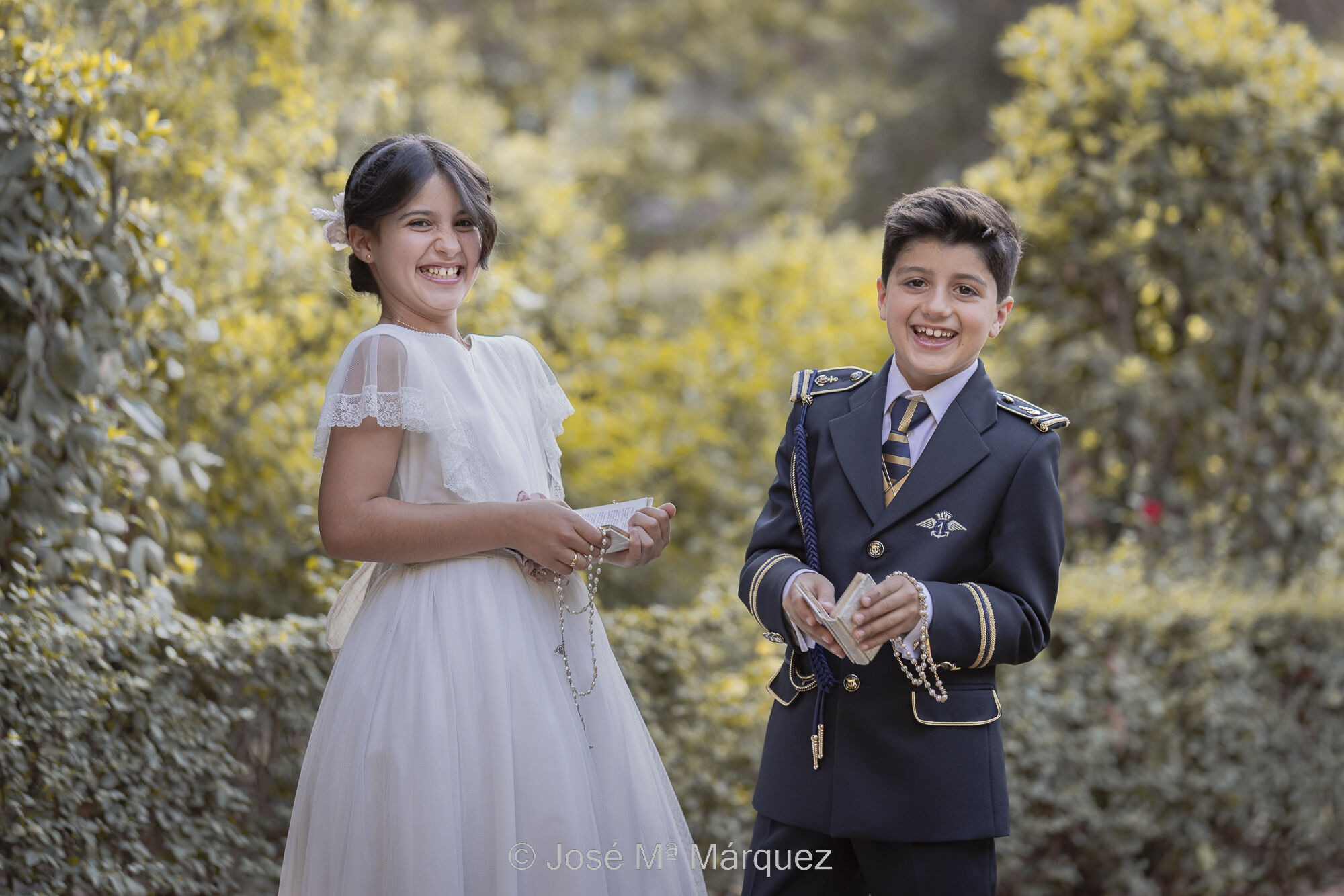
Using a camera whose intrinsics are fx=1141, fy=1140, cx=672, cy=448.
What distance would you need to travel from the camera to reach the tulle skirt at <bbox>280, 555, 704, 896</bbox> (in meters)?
1.95

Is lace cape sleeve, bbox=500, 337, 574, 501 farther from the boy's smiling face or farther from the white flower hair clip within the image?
the boy's smiling face

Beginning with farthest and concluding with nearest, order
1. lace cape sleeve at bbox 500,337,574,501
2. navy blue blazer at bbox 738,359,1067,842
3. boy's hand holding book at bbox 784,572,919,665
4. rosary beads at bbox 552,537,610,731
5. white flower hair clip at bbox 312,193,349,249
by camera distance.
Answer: lace cape sleeve at bbox 500,337,574,501 < white flower hair clip at bbox 312,193,349,249 < rosary beads at bbox 552,537,610,731 < navy blue blazer at bbox 738,359,1067,842 < boy's hand holding book at bbox 784,572,919,665

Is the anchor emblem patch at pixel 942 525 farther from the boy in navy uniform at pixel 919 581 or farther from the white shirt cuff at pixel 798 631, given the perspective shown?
the white shirt cuff at pixel 798 631

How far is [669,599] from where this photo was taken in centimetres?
555

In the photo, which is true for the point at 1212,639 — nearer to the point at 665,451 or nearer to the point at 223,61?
the point at 665,451

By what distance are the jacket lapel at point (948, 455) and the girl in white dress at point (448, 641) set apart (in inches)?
17.7

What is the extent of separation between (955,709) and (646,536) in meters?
0.65

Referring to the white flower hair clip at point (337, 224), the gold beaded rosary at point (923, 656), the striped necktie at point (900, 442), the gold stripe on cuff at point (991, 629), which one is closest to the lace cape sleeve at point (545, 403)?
the white flower hair clip at point (337, 224)

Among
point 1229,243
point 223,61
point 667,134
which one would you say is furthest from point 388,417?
point 667,134

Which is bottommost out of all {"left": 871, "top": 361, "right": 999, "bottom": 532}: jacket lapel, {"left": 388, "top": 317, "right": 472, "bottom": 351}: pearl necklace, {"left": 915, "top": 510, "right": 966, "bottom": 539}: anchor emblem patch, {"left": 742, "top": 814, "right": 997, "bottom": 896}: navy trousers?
{"left": 742, "top": 814, "right": 997, "bottom": 896}: navy trousers

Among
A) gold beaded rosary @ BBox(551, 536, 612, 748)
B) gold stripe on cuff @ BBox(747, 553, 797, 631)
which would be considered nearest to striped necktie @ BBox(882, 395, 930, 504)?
gold stripe on cuff @ BBox(747, 553, 797, 631)

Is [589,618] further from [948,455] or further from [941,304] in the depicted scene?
[941,304]

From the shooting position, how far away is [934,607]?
6.39 feet

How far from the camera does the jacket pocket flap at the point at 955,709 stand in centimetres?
205
